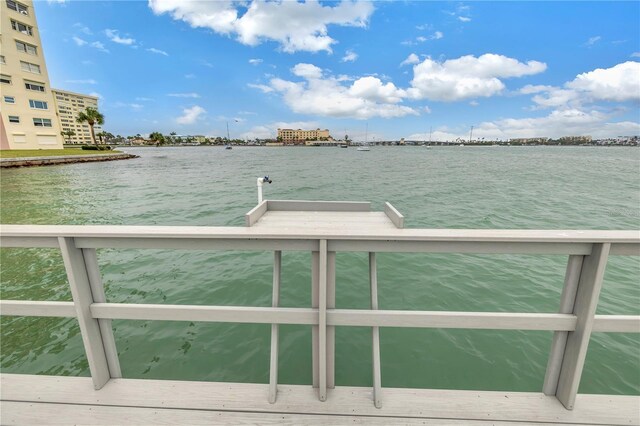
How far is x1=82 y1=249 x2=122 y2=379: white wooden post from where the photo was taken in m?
2.00

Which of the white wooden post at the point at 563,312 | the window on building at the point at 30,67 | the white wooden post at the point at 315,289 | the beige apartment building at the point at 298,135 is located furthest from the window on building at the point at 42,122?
the beige apartment building at the point at 298,135

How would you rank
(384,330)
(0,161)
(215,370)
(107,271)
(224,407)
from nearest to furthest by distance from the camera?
(224,407) < (215,370) < (384,330) < (107,271) < (0,161)

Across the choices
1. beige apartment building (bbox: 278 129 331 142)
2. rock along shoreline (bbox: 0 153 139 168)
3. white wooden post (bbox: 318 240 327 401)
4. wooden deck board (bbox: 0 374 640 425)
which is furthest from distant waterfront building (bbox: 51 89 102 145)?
white wooden post (bbox: 318 240 327 401)

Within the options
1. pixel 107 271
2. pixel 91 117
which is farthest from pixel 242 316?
pixel 91 117

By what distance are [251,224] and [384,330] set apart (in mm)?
3350

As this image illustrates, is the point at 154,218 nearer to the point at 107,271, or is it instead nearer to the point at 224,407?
the point at 107,271

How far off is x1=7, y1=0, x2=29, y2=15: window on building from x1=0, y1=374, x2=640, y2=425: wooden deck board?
55552 mm

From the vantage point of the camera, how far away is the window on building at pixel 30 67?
117ft

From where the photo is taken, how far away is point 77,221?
1107 cm

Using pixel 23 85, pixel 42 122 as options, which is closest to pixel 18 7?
pixel 23 85

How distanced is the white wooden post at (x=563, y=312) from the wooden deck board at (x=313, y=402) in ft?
0.44

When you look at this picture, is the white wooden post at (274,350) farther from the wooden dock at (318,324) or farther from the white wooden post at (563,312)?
the white wooden post at (563,312)

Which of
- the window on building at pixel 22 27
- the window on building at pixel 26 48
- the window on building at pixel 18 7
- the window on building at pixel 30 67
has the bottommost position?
the window on building at pixel 30 67

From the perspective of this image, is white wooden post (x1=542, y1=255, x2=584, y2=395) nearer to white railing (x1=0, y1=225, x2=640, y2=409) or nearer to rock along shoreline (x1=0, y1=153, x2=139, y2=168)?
white railing (x1=0, y1=225, x2=640, y2=409)
